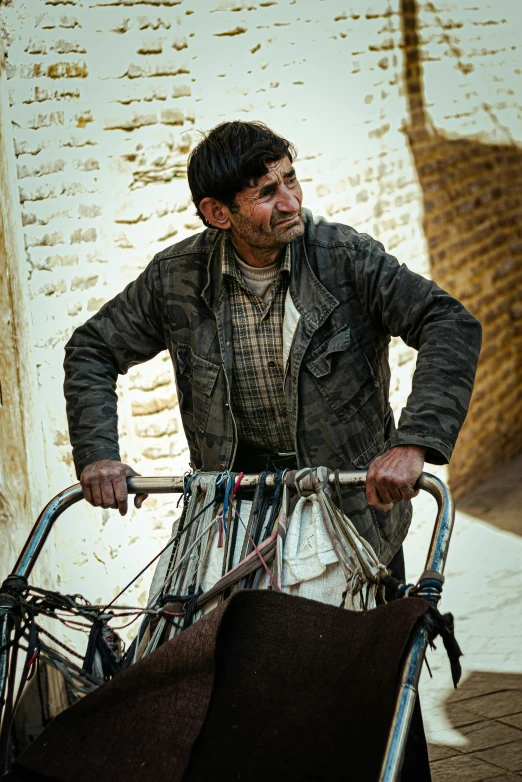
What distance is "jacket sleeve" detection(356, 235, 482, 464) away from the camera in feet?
7.54

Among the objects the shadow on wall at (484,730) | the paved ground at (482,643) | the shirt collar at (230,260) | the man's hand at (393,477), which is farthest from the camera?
the paved ground at (482,643)

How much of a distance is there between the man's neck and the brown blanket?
108cm

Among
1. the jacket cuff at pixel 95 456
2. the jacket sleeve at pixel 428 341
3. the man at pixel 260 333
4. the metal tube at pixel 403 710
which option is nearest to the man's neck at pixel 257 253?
the man at pixel 260 333

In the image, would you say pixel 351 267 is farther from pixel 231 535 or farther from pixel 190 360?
pixel 231 535

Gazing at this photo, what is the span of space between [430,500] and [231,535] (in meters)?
4.44

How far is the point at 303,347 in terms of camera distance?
272 cm

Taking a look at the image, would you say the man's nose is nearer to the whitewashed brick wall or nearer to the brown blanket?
the brown blanket

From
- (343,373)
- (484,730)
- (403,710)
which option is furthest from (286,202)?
(484,730)

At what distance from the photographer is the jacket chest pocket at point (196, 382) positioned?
112 inches

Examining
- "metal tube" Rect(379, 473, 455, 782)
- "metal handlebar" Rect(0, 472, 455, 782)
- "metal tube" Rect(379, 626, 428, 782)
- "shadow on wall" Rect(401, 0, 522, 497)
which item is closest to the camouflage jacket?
"metal handlebar" Rect(0, 472, 455, 782)

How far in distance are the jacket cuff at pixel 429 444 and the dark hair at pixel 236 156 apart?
0.85 metres

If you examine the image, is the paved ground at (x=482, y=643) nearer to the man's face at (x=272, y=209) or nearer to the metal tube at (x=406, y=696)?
the metal tube at (x=406, y=696)

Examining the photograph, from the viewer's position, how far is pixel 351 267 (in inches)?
108

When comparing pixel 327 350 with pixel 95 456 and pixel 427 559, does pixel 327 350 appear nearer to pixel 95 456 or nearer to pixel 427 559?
pixel 95 456
